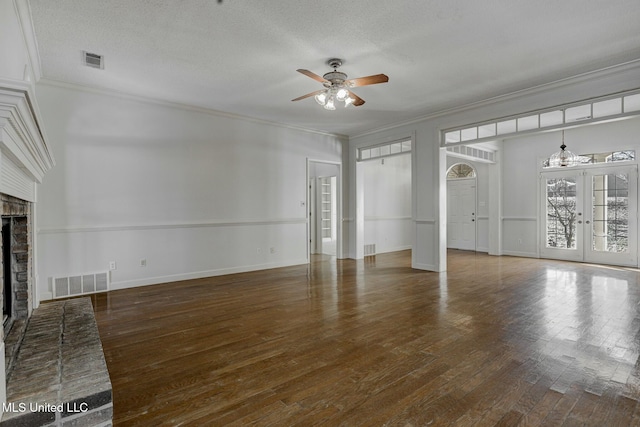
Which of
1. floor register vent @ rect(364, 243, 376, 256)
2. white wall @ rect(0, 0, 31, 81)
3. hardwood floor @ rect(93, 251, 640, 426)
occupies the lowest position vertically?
hardwood floor @ rect(93, 251, 640, 426)

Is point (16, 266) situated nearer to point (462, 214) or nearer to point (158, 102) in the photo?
point (158, 102)

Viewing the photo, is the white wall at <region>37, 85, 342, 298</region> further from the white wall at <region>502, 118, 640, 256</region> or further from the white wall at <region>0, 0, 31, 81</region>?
the white wall at <region>502, 118, 640, 256</region>

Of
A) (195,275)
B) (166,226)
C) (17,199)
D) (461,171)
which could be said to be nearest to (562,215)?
(461,171)

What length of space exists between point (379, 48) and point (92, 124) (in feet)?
12.7

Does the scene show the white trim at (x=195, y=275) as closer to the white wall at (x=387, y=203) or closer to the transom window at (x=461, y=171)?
the white wall at (x=387, y=203)

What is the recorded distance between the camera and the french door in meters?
6.39

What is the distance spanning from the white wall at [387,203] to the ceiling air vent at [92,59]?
209 inches

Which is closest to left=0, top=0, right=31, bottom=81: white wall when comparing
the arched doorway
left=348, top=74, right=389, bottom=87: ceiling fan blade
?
left=348, top=74, right=389, bottom=87: ceiling fan blade

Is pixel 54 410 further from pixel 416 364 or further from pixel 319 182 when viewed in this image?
pixel 319 182

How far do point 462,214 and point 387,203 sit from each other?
208 centimetres

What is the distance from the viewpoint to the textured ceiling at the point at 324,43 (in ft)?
9.35

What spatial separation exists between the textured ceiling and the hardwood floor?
2777mm

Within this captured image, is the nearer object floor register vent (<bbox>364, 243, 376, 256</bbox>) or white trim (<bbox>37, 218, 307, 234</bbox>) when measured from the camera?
white trim (<bbox>37, 218, 307, 234</bbox>)

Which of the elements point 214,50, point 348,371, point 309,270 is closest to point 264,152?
point 309,270
